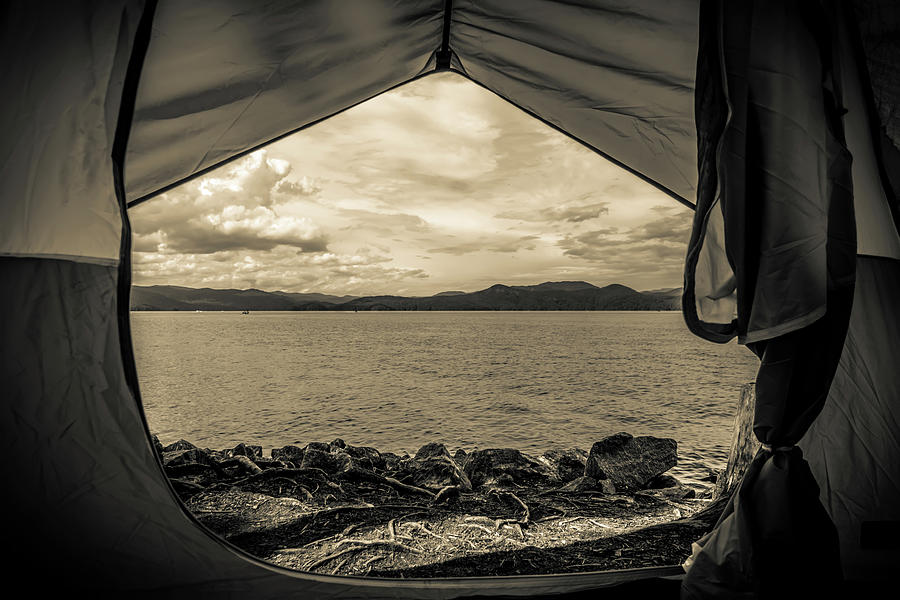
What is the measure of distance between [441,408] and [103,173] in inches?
655

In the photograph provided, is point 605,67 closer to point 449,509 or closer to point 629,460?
point 449,509

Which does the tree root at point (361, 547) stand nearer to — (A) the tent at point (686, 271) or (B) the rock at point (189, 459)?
(A) the tent at point (686, 271)

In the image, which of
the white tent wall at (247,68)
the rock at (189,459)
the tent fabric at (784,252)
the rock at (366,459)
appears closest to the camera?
the tent fabric at (784,252)

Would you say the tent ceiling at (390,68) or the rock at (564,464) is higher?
the tent ceiling at (390,68)

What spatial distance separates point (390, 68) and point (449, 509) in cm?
278

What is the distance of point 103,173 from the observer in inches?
61.4

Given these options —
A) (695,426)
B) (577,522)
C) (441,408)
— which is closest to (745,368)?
(695,426)

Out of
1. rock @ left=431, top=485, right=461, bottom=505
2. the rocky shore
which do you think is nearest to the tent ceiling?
the rocky shore

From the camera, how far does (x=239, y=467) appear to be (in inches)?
157

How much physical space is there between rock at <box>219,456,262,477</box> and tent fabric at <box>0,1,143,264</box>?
2.80 meters

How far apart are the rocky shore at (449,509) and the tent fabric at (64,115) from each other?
188 centimetres

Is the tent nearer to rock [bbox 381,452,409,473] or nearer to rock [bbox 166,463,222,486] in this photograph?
rock [bbox 166,463,222,486]

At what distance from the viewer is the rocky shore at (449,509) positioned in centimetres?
248

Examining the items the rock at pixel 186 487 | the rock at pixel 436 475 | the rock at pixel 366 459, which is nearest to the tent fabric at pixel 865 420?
the rock at pixel 436 475
